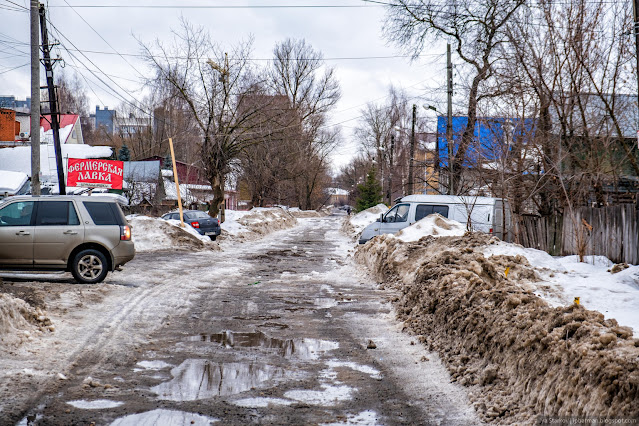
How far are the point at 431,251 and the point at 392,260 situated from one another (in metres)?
1.29

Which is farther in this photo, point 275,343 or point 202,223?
point 202,223

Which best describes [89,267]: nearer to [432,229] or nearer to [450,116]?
[432,229]

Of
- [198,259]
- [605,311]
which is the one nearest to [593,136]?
[605,311]

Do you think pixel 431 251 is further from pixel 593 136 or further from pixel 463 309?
pixel 463 309

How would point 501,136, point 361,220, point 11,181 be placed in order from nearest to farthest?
point 501,136
point 11,181
point 361,220

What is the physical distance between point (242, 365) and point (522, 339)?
301 cm

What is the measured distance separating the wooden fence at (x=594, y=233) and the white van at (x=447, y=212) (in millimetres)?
3571

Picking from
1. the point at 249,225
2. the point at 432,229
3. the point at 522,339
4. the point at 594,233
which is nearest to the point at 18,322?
the point at 522,339

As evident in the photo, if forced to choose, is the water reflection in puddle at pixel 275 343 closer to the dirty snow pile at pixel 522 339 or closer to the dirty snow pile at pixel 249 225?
the dirty snow pile at pixel 522 339

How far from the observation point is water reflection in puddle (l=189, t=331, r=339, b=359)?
739 centimetres

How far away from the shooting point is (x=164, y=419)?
4871 millimetres

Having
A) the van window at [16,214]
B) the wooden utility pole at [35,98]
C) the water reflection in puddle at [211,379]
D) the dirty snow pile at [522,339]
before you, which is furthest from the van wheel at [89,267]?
the wooden utility pole at [35,98]

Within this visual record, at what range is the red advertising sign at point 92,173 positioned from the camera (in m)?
21.8

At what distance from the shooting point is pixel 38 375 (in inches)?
235
